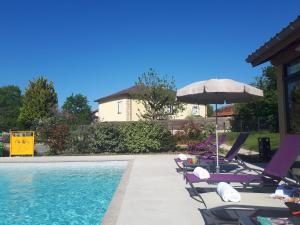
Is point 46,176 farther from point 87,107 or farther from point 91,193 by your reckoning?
point 87,107

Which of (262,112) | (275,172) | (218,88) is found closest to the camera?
(275,172)

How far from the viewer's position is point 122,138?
19828 mm

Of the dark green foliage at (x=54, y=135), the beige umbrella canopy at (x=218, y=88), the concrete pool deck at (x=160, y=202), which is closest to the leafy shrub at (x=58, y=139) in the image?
the dark green foliage at (x=54, y=135)

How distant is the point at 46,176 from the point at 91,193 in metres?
3.79

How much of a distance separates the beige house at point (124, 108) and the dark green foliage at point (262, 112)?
12.1m

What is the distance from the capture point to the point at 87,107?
99125 mm

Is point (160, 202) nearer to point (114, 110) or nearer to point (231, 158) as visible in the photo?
point (231, 158)

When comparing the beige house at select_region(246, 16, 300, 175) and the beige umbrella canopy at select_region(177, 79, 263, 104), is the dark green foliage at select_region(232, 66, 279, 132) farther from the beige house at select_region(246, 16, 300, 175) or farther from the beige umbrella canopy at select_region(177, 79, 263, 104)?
the beige umbrella canopy at select_region(177, 79, 263, 104)

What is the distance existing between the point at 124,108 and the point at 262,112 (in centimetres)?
2189

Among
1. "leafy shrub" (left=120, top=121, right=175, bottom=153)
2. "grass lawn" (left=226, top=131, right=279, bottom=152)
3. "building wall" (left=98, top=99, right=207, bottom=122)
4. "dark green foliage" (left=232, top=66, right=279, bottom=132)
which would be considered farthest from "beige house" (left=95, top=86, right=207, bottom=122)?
"leafy shrub" (left=120, top=121, right=175, bottom=153)

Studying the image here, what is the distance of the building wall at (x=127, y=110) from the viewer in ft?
172

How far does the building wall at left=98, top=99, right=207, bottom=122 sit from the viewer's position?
5241cm

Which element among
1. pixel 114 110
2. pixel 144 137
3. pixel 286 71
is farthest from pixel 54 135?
pixel 114 110

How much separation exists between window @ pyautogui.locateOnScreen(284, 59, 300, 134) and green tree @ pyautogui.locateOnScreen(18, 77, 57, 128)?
36.8 meters
